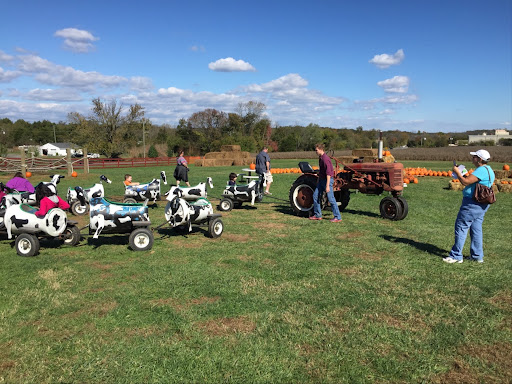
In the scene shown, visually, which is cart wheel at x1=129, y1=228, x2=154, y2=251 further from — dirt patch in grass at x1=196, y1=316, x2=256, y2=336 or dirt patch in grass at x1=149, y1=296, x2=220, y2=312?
dirt patch in grass at x1=196, y1=316, x2=256, y2=336

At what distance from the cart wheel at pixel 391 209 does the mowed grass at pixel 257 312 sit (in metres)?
2.24

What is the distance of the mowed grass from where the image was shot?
137 inches

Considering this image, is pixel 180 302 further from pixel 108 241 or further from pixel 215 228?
pixel 108 241

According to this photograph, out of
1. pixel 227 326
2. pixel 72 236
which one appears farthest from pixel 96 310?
pixel 72 236

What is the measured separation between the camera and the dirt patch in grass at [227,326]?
4.11 m

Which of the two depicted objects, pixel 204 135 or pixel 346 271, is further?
pixel 204 135

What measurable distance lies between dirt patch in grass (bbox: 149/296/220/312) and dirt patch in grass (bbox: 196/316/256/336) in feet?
1.63

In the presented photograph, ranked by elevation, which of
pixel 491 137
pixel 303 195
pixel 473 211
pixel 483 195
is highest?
pixel 491 137

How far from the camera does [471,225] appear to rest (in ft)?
20.7

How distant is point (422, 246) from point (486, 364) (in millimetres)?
4083

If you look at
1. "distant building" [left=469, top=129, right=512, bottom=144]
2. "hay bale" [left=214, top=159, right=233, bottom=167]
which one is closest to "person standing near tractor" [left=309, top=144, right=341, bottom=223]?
"hay bale" [left=214, top=159, right=233, bottom=167]

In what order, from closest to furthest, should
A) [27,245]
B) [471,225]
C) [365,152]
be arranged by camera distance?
[471,225]
[27,245]
[365,152]

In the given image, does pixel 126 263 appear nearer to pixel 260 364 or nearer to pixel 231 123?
pixel 260 364

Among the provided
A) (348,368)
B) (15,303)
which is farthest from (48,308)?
(348,368)
